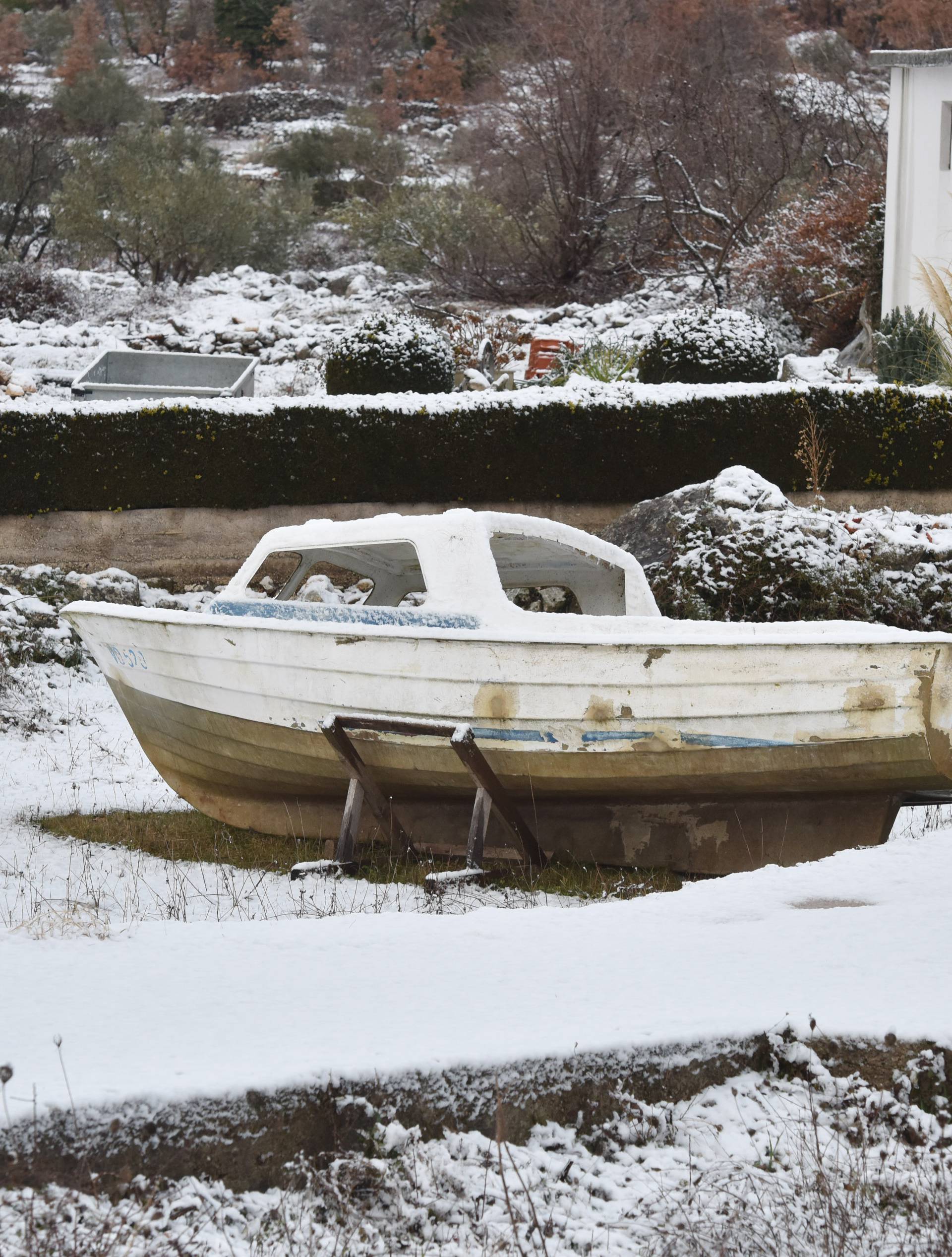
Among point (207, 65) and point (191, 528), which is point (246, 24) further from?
point (191, 528)

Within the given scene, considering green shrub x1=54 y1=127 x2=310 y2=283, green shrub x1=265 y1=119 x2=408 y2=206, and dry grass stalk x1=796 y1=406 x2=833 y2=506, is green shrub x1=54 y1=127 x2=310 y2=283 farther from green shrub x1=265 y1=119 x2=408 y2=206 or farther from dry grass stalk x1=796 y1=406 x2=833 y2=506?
dry grass stalk x1=796 y1=406 x2=833 y2=506

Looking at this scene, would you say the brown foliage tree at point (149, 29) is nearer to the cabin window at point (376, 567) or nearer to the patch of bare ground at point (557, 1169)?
the cabin window at point (376, 567)

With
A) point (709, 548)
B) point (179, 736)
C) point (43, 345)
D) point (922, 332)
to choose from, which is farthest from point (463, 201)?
point (179, 736)

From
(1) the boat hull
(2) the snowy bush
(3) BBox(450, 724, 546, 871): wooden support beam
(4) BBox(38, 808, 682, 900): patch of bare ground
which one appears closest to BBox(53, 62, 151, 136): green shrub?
(2) the snowy bush

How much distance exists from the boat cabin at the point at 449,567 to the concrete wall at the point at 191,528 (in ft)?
17.5

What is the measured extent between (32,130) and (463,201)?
35.7 feet

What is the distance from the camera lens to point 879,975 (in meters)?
3.66

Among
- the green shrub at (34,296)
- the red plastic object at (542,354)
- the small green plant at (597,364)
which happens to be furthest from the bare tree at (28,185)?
the small green plant at (597,364)

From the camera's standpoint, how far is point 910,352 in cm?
1566

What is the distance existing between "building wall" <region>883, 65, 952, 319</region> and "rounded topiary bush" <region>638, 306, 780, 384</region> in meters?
3.70

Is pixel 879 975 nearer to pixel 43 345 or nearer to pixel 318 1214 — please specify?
pixel 318 1214

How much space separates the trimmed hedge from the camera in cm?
1254

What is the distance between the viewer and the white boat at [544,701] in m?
5.81

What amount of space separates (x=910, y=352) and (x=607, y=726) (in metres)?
11.4
